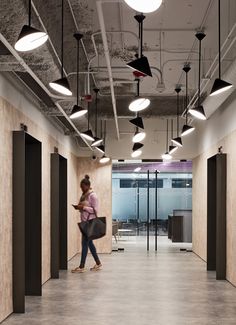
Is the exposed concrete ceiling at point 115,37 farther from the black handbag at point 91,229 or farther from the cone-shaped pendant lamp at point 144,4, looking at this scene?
the black handbag at point 91,229

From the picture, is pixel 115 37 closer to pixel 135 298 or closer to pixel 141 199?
pixel 135 298

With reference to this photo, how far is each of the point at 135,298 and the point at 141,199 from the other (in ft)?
32.3

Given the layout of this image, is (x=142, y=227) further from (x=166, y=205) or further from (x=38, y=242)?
(x=38, y=242)

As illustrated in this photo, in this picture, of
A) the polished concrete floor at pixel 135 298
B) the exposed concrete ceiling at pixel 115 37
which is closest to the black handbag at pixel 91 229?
the polished concrete floor at pixel 135 298

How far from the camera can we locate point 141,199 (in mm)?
16391

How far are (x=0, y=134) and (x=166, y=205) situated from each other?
1196 cm

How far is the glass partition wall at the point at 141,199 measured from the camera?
16.3 meters

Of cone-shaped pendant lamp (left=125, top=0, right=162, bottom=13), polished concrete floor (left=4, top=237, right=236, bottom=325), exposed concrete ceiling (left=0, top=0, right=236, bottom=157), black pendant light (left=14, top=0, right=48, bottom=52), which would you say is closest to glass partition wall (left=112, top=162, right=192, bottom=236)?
polished concrete floor (left=4, top=237, right=236, bottom=325)

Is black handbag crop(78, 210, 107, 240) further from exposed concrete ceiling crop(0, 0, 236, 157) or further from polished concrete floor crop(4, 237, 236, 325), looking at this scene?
exposed concrete ceiling crop(0, 0, 236, 157)

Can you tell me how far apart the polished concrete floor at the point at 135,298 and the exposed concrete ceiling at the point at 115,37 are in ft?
8.36

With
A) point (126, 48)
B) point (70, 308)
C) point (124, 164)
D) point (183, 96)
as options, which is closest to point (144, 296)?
point (70, 308)

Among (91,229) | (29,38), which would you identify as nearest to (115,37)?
(29,38)

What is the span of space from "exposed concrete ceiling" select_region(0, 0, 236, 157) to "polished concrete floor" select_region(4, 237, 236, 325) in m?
2.55

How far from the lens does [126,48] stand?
283 inches
